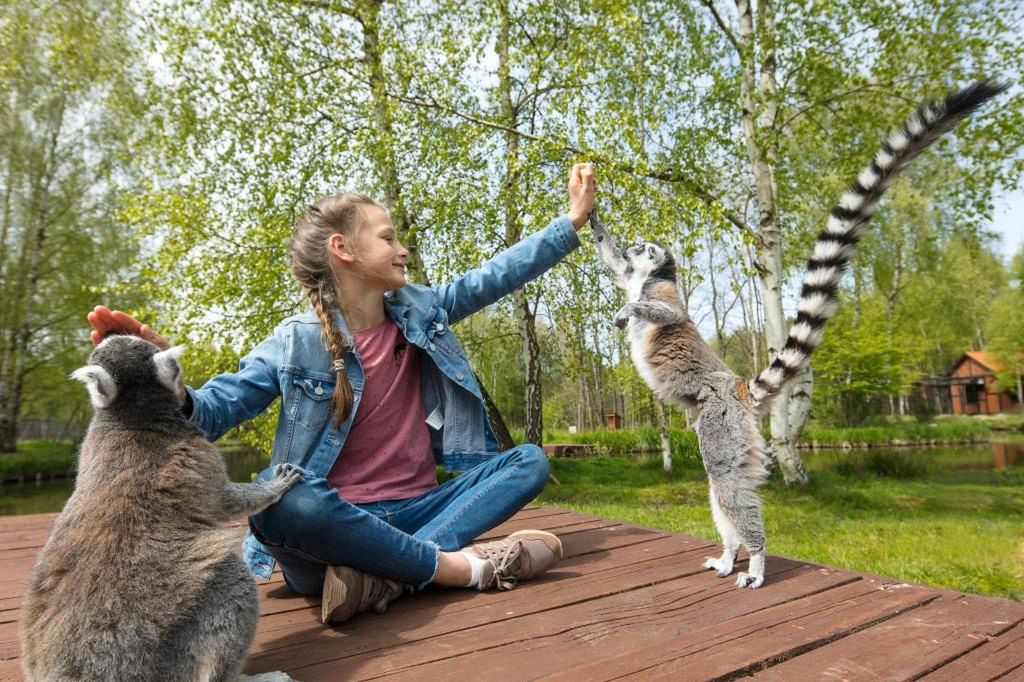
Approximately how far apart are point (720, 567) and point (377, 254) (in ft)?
7.15

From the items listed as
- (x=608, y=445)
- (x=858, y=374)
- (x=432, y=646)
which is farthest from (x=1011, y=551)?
(x=858, y=374)

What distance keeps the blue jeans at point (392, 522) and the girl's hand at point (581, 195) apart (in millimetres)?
1213

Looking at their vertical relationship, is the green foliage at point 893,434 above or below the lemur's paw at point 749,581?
below

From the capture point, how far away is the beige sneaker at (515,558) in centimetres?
265

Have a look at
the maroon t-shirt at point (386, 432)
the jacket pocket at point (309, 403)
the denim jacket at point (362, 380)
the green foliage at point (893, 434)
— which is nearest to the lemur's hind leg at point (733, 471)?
the denim jacket at point (362, 380)

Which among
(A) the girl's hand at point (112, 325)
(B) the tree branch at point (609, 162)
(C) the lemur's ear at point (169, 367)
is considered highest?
(B) the tree branch at point (609, 162)

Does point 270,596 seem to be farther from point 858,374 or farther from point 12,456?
point 858,374

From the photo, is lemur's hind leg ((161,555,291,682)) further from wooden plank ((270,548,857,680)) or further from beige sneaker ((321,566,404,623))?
beige sneaker ((321,566,404,623))

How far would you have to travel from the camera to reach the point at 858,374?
86.7ft

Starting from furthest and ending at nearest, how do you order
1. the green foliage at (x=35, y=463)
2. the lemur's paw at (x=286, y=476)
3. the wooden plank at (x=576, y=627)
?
1. the green foliage at (x=35, y=463)
2. the lemur's paw at (x=286, y=476)
3. the wooden plank at (x=576, y=627)

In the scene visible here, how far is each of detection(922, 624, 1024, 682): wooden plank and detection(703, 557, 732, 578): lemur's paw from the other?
3.23 ft

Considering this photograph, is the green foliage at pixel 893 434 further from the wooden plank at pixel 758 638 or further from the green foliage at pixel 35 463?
the green foliage at pixel 35 463

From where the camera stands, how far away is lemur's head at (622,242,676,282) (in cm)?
360

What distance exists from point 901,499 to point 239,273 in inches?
473
